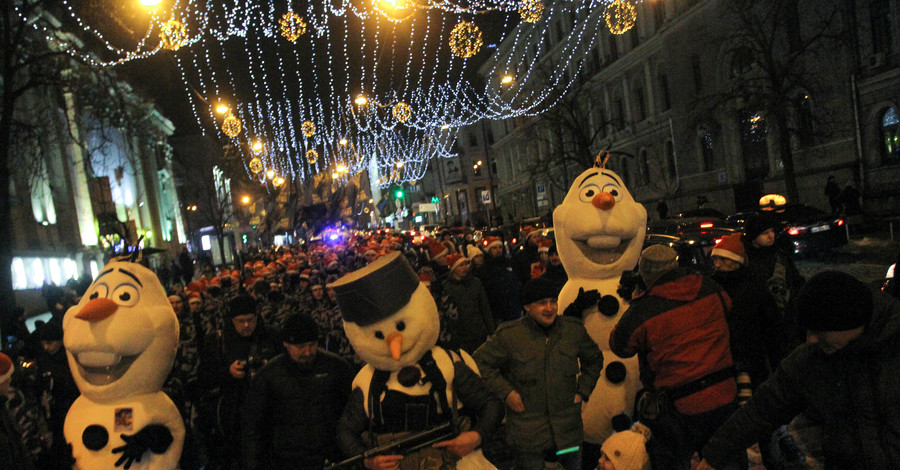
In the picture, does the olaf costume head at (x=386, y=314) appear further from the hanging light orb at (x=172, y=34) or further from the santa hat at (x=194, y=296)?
the hanging light orb at (x=172, y=34)

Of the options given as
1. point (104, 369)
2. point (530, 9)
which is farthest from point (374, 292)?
point (530, 9)

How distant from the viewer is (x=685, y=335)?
3732 millimetres

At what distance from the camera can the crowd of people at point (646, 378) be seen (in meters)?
2.31

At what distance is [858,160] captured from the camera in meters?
21.9

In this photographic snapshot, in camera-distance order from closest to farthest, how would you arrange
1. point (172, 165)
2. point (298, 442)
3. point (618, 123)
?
point (298, 442), point (618, 123), point (172, 165)

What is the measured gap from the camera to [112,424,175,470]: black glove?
13.5ft

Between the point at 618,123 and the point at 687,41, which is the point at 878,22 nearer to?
the point at 687,41

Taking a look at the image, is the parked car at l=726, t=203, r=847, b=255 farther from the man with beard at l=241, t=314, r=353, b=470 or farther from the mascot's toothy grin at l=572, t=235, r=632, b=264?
the man with beard at l=241, t=314, r=353, b=470

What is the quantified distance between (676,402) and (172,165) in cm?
6490

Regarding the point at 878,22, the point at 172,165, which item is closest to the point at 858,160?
the point at 878,22

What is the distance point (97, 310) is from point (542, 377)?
2752mm

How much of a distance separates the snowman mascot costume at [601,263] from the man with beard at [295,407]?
204 centimetres

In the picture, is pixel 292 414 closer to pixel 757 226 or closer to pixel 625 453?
pixel 625 453

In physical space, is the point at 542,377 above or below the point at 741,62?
below
